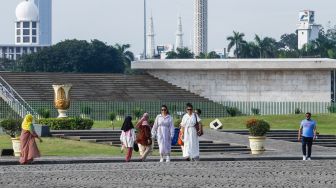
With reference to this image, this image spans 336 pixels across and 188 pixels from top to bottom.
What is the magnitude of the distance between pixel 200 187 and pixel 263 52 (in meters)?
92.5

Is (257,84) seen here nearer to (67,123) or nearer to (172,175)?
(67,123)

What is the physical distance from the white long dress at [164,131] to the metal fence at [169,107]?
26243mm

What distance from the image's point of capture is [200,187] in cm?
2034

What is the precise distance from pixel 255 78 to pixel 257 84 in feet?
1.23

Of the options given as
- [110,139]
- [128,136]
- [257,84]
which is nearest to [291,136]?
[110,139]

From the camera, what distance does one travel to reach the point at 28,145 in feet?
99.7

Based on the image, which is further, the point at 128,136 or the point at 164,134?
the point at 128,136

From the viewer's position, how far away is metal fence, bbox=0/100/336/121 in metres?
60.4

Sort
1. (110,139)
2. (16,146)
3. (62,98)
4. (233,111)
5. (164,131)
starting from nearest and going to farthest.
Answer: (164,131), (16,146), (110,139), (62,98), (233,111)

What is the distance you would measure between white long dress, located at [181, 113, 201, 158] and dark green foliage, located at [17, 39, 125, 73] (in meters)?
83.7

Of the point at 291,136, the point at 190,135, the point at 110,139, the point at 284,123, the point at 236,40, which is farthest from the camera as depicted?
the point at 236,40

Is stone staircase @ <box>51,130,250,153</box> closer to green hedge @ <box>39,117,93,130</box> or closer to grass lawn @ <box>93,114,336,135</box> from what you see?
green hedge @ <box>39,117,93,130</box>

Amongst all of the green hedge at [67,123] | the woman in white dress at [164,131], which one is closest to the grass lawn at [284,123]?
the green hedge at [67,123]

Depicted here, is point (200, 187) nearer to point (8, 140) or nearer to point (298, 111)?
point (8, 140)
